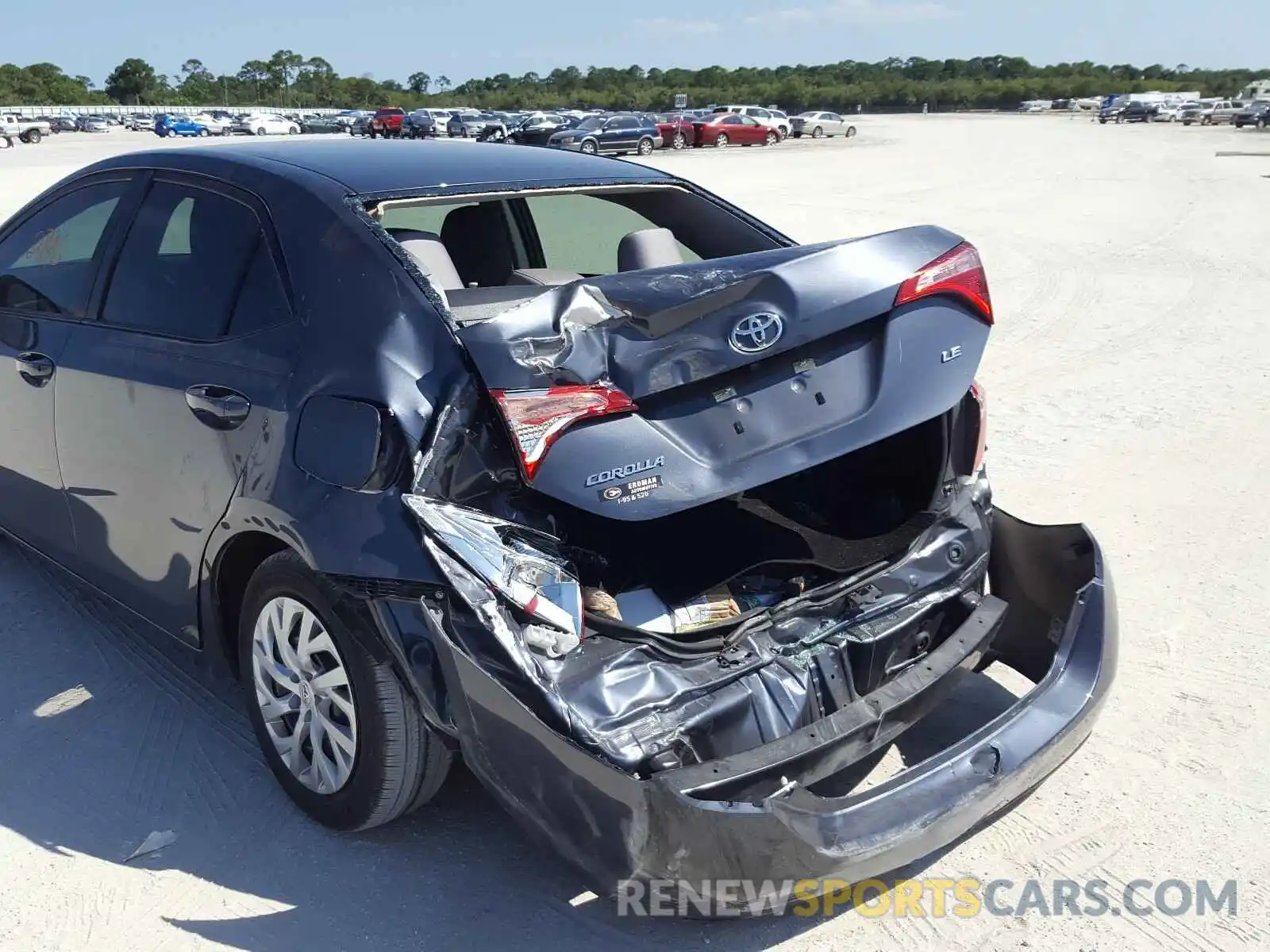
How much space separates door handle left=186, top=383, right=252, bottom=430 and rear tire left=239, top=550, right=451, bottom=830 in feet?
1.26

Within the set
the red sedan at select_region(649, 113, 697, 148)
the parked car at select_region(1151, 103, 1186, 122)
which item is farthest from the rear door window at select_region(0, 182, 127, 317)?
the parked car at select_region(1151, 103, 1186, 122)

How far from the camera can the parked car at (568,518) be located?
2.51 meters

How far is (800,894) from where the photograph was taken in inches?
94.8

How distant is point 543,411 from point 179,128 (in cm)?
7380

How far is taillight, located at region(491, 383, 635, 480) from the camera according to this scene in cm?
257

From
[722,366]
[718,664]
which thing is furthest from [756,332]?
[718,664]

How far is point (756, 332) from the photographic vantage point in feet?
9.09

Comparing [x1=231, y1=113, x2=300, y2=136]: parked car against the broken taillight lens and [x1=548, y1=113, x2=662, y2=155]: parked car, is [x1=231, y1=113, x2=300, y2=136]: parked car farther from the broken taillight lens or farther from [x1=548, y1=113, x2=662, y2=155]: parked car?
the broken taillight lens

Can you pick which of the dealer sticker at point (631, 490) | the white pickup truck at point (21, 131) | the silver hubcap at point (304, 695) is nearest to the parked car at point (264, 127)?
the white pickup truck at point (21, 131)

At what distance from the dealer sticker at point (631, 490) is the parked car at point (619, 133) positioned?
38077 mm

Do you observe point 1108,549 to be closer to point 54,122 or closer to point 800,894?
point 800,894

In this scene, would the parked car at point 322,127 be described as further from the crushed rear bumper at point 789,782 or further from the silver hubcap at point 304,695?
the crushed rear bumper at point 789,782

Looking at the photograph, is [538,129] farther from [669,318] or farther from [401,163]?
[669,318]

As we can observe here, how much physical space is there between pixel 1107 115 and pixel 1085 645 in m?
75.8
